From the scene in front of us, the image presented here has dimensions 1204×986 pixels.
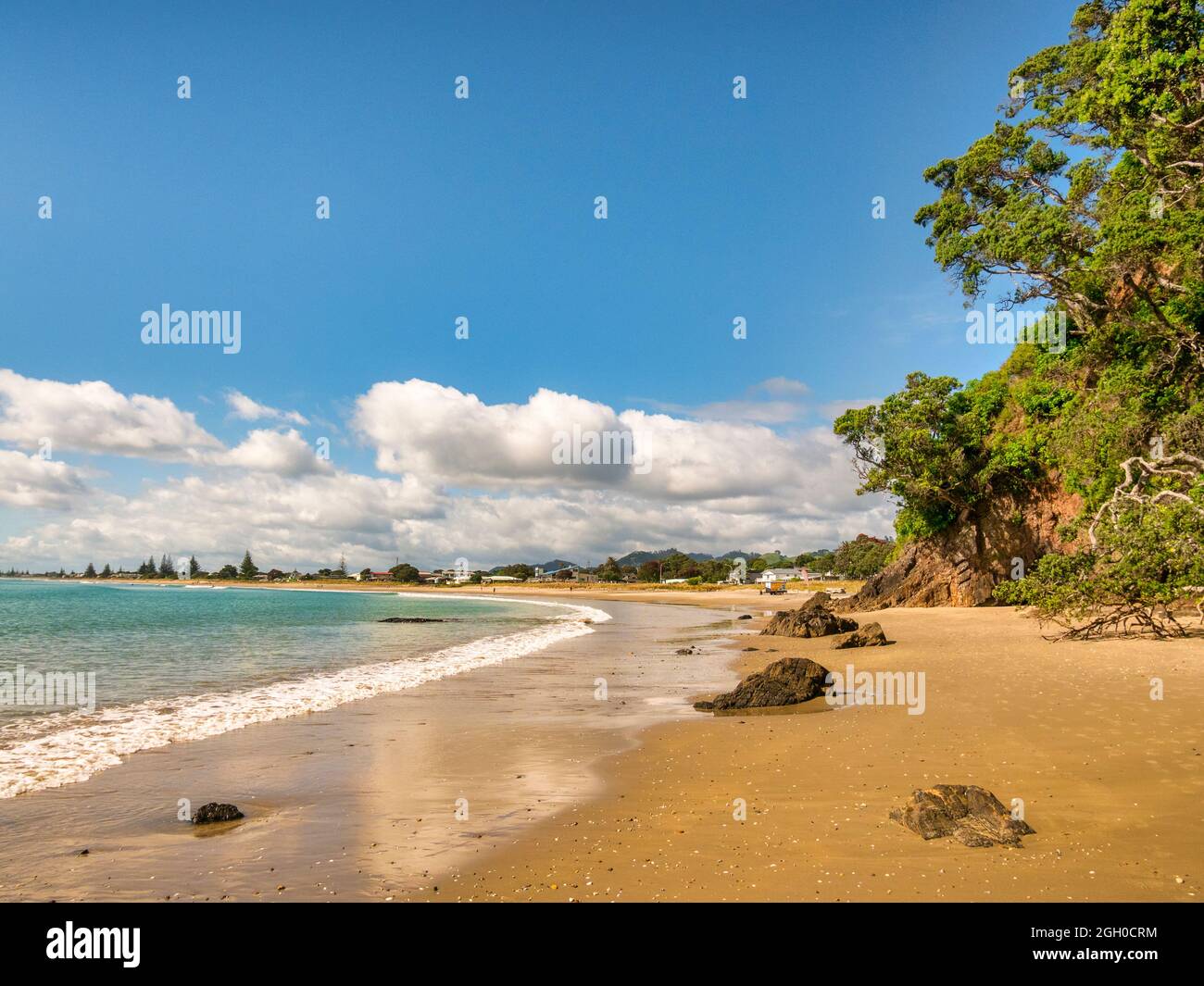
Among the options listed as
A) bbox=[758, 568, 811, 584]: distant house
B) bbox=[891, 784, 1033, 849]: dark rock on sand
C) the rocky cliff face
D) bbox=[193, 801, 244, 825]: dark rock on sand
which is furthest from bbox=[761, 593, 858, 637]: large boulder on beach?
bbox=[758, 568, 811, 584]: distant house

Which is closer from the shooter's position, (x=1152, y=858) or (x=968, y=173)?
(x=1152, y=858)

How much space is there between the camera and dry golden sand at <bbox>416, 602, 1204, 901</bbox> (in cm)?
523

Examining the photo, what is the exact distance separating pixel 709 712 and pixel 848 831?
6.96 m

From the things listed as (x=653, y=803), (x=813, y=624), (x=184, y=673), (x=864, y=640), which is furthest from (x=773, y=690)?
(x=184, y=673)

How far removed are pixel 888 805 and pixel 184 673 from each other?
2108 centimetres

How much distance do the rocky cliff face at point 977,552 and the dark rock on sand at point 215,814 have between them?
127 ft

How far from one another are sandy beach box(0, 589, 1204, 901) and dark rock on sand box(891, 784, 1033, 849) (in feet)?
0.55

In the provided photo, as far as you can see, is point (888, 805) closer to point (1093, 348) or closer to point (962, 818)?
point (962, 818)

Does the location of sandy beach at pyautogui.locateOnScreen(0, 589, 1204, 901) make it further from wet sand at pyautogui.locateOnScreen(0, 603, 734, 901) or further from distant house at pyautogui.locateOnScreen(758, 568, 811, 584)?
distant house at pyautogui.locateOnScreen(758, 568, 811, 584)

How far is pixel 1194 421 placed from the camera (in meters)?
21.8

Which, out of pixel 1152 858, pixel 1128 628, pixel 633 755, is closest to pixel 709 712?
pixel 633 755

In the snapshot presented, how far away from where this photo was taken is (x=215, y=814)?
24.5ft

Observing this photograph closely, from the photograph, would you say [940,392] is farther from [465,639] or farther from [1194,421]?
[465,639]
